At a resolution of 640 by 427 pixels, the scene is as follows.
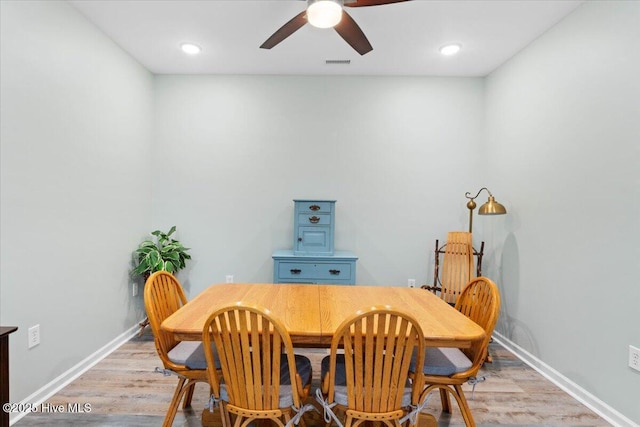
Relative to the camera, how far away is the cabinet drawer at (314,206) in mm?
3268

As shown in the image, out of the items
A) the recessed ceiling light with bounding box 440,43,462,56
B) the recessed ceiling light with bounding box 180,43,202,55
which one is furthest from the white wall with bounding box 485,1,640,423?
the recessed ceiling light with bounding box 180,43,202,55

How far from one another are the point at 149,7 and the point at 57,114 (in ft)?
3.23

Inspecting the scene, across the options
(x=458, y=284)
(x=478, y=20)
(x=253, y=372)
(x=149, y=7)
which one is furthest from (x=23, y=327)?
(x=478, y=20)

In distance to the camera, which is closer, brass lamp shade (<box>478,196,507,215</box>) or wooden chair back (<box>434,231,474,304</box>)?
brass lamp shade (<box>478,196,507,215</box>)

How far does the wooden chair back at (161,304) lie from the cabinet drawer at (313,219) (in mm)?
1437

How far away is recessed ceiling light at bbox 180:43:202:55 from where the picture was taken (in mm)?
2898

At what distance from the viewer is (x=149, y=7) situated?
93.3 inches

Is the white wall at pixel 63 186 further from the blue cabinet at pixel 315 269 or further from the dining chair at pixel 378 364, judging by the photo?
the dining chair at pixel 378 364

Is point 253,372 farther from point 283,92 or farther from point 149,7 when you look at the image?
point 283,92

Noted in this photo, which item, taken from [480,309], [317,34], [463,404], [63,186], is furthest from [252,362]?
[317,34]

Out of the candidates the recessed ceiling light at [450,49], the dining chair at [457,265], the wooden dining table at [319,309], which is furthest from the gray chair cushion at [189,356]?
the recessed ceiling light at [450,49]

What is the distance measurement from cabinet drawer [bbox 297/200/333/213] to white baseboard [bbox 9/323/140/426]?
201cm

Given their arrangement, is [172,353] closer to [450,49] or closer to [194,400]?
[194,400]

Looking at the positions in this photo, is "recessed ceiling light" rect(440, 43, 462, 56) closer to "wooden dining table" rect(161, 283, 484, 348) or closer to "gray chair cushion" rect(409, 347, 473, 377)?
"wooden dining table" rect(161, 283, 484, 348)
